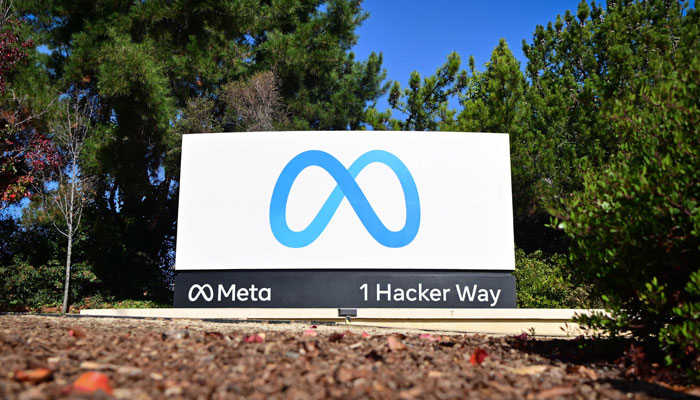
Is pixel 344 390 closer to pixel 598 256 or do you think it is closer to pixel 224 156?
pixel 598 256

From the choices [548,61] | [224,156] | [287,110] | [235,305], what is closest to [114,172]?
[287,110]

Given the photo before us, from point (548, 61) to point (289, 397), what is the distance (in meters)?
18.7

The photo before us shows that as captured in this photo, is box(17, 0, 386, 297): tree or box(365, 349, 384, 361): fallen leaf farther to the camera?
box(17, 0, 386, 297): tree

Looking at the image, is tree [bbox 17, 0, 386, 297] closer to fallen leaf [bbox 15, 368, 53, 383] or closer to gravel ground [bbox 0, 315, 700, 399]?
gravel ground [bbox 0, 315, 700, 399]

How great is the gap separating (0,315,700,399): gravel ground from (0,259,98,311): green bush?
39.9 ft

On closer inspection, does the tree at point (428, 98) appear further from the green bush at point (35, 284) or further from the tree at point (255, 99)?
the green bush at point (35, 284)

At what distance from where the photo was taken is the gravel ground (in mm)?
2551

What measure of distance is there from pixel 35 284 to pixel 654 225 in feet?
50.0

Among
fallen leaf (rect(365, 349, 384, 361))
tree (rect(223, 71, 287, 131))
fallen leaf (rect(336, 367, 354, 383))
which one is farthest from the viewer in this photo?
tree (rect(223, 71, 287, 131))

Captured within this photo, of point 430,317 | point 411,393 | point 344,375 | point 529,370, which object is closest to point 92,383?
point 344,375

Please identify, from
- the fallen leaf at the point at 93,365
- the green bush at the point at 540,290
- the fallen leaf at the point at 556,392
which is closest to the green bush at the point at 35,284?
the green bush at the point at 540,290

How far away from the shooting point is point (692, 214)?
3730mm

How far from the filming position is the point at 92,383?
8.00 feet

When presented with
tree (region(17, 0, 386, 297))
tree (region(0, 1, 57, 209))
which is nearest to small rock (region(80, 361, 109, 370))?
tree (region(0, 1, 57, 209))
